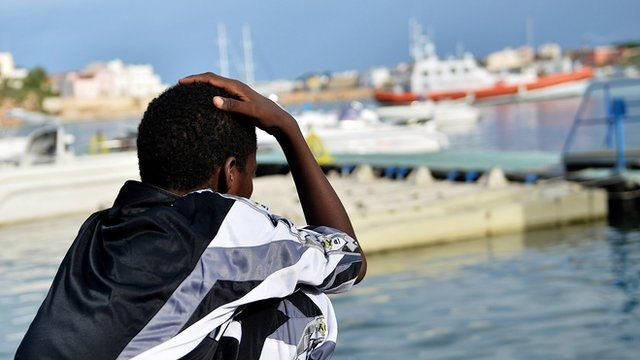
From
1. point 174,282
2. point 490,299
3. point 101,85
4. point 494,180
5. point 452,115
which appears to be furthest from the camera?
point 101,85

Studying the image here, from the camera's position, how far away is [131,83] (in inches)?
7746

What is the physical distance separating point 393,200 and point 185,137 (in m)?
13.3

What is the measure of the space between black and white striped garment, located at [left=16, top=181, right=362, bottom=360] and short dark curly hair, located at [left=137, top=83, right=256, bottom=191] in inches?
3.2

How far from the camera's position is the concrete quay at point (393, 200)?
12.6 m

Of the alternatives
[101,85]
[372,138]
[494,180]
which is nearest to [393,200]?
[494,180]

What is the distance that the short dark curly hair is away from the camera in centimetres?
203

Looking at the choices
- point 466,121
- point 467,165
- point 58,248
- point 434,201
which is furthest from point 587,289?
point 466,121

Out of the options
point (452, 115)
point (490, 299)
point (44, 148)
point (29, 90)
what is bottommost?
point (490, 299)

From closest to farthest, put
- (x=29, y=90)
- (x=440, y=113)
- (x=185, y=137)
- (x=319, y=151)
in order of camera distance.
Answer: (x=185, y=137)
(x=319, y=151)
(x=440, y=113)
(x=29, y=90)

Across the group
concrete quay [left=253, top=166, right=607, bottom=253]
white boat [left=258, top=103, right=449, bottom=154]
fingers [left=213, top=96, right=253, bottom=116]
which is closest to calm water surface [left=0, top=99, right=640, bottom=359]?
concrete quay [left=253, top=166, right=607, bottom=253]

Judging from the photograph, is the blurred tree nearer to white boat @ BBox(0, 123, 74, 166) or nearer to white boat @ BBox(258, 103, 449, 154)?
white boat @ BBox(258, 103, 449, 154)

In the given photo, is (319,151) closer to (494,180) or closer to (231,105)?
(494,180)

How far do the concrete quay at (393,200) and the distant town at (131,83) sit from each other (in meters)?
103

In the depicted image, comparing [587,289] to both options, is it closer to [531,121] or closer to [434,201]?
[434,201]
